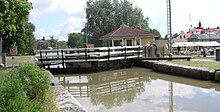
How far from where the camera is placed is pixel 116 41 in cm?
3812

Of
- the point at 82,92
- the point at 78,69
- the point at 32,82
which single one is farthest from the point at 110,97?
the point at 78,69

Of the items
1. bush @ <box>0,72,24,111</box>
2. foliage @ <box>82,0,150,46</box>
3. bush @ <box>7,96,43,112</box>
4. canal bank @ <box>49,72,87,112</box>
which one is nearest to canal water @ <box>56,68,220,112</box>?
canal bank @ <box>49,72,87,112</box>

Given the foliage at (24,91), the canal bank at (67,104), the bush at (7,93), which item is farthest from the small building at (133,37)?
the bush at (7,93)

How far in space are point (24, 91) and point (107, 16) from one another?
4895 cm

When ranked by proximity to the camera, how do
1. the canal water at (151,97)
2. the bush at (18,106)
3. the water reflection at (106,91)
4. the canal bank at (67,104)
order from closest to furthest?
the bush at (18,106), the canal bank at (67,104), the canal water at (151,97), the water reflection at (106,91)

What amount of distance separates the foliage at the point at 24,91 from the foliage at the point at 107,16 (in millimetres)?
46371

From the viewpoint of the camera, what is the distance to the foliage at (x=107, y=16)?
2088 inches

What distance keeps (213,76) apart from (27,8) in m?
12.8

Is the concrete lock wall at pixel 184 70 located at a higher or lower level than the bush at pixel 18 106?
lower

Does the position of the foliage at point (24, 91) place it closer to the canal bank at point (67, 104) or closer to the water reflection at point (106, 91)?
the canal bank at point (67, 104)

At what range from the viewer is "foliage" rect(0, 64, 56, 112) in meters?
3.64

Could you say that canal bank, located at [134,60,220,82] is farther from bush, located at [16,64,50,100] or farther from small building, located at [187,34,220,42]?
small building, located at [187,34,220,42]

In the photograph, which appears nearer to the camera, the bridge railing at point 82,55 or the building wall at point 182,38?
the bridge railing at point 82,55

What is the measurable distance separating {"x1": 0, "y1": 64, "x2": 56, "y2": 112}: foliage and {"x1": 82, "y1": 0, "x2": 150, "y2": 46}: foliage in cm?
4637
